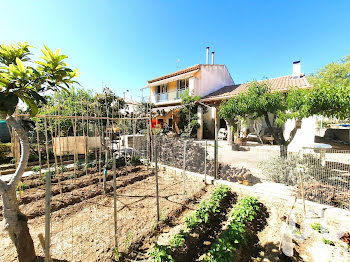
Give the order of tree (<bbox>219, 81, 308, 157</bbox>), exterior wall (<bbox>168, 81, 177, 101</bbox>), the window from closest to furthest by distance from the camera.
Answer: tree (<bbox>219, 81, 308, 157</bbox>)
the window
exterior wall (<bbox>168, 81, 177, 101</bbox>)

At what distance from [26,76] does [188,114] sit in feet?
45.0

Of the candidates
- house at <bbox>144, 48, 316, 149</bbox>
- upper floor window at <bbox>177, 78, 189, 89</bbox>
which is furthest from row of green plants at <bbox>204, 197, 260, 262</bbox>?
upper floor window at <bbox>177, 78, 189, 89</bbox>

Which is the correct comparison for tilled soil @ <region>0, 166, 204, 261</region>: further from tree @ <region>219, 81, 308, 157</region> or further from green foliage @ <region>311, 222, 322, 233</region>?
tree @ <region>219, 81, 308, 157</region>

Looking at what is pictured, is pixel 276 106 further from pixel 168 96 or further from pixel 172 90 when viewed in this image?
pixel 172 90

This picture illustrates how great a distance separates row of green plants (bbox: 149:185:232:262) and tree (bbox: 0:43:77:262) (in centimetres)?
167

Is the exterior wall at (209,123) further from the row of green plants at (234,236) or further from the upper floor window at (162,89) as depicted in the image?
the row of green plants at (234,236)

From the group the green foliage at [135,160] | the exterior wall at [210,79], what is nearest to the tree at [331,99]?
the green foliage at [135,160]

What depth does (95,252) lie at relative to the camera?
2.39 meters

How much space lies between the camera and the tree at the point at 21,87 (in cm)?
144

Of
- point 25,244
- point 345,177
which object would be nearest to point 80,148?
point 25,244

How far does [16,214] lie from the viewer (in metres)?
1.88

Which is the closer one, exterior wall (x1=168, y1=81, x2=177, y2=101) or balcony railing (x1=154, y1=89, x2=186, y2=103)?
balcony railing (x1=154, y1=89, x2=186, y2=103)

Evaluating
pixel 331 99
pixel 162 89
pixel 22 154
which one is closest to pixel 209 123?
pixel 162 89

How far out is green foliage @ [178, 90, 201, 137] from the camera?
14.1 m
